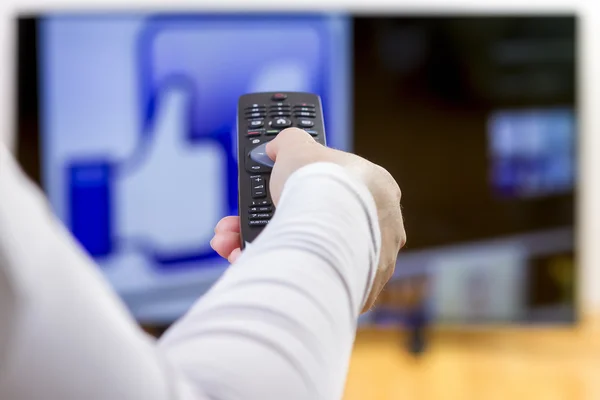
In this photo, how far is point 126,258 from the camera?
5.43 ft

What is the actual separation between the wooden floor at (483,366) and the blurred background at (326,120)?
11 mm

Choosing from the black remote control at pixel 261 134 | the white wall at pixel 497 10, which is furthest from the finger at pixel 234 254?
the white wall at pixel 497 10

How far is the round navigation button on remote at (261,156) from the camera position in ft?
1.85

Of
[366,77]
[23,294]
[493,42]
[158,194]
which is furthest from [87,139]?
[23,294]

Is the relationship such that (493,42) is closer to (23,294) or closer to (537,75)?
(537,75)

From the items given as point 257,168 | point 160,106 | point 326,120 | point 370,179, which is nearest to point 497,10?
point 326,120

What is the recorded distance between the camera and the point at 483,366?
1594 mm

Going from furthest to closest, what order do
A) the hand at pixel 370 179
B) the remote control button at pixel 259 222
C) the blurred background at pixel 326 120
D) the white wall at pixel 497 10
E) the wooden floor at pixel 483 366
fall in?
the white wall at pixel 497 10
the blurred background at pixel 326 120
the wooden floor at pixel 483 366
the remote control button at pixel 259 222
the hand at pixel 370 179

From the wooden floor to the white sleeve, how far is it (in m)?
1.17

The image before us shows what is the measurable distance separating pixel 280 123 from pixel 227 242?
12cm

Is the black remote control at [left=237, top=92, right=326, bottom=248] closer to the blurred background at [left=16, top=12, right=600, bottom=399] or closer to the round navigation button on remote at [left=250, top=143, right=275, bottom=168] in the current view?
the round navigation button on remote at [left=250, top=143, right=275, bottom=168]

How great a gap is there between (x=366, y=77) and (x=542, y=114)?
416 mm

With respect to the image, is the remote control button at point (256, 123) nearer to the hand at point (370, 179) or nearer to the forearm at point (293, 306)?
the hand at point (370, 179)

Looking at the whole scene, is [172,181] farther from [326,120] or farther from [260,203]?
[260,203]
